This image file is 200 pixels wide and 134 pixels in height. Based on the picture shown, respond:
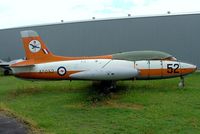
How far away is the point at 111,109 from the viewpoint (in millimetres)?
12477

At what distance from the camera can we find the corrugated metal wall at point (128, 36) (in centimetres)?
2848

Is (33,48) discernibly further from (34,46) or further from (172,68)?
(172,68)

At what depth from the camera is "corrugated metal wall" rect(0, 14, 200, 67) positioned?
28484 millimetres

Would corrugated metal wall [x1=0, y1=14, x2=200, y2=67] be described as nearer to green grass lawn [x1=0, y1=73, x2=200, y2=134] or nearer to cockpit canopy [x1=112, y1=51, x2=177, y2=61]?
green grass lawn [x1=0, y1=73, x2=200, y2=134]

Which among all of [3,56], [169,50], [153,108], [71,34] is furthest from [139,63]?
[3,56]

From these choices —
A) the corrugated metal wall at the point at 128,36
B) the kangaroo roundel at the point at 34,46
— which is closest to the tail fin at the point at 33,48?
the kangaroo roundel at the point at 34,46

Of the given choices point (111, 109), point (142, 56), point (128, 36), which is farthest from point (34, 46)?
point (128, 36)

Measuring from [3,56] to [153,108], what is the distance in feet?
92.3

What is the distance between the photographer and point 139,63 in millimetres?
17391

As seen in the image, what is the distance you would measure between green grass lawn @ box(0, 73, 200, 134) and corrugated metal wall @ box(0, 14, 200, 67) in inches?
398

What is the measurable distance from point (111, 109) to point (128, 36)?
1828 centimetres

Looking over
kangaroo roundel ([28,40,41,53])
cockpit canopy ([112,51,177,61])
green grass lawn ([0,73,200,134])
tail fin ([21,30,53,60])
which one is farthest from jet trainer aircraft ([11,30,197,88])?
green grass lawn ([0,73,200,134])

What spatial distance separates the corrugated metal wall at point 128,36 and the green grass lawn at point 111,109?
1010 centimetres

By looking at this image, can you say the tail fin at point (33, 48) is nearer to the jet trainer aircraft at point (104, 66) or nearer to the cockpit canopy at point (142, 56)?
the jet trainer aircraft at point (104, 66)
